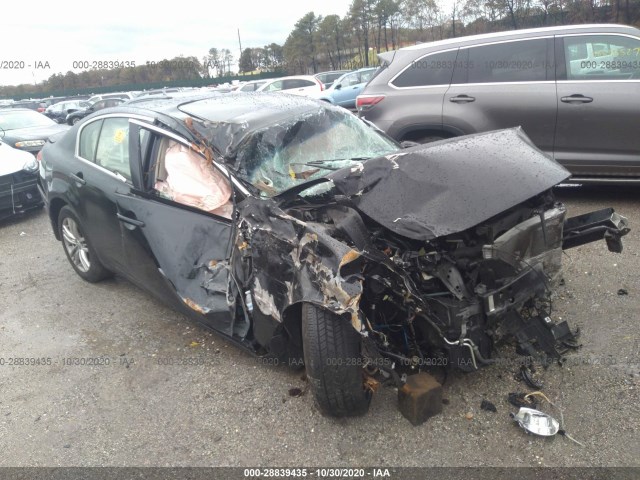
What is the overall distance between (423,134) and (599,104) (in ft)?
5.88

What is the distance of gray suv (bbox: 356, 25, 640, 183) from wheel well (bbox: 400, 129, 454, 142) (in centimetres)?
1

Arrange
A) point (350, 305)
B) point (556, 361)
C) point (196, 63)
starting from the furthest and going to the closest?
point (196, 63) < point (556, 361) < point (350, 305)

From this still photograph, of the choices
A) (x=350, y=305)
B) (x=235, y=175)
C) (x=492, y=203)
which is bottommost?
(x=350, y=305)

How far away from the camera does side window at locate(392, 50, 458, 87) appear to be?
5703mm

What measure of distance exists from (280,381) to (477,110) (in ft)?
12.7

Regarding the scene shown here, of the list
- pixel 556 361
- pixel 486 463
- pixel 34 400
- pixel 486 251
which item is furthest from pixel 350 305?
pixel 34 400

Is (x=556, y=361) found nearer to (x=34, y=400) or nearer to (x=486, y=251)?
(x=486, y=251)

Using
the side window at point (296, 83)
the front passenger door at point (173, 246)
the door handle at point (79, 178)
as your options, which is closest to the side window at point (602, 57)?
the front passenger door at point (173, 246)

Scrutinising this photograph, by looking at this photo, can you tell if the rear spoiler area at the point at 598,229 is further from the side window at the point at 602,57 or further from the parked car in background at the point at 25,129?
the parked car in background at the point at 25,129

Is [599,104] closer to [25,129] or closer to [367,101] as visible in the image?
[367,101]

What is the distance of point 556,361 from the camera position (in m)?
3.03

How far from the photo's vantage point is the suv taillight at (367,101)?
595 cm

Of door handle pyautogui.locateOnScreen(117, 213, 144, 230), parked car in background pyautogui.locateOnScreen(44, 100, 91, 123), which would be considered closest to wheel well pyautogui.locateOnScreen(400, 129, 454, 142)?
door handle pyautogui.locateOnScreen(117, 213, 144, 230)

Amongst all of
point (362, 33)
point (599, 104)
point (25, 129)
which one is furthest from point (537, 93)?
point (362, 33)
